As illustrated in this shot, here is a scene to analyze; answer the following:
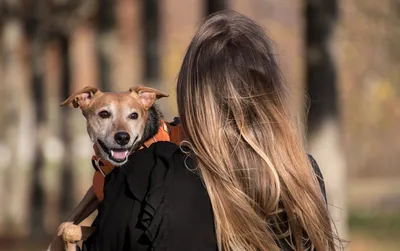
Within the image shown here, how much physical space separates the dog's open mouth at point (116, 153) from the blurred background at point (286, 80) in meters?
0.78

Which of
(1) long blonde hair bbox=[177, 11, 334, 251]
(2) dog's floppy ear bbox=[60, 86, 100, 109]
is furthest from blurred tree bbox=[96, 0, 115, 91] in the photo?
(1) long blonde hair bbox=[177, 11, 334, 251]

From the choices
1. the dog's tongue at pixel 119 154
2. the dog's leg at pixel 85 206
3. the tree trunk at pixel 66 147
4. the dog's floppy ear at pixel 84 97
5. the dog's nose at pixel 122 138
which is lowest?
the tree trunk at pixel 66 147

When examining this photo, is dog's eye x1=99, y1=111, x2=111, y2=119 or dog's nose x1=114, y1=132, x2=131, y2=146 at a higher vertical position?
dog's eye x1=99, y1=111, x2=111, y2=119

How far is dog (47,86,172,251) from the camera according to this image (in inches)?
179

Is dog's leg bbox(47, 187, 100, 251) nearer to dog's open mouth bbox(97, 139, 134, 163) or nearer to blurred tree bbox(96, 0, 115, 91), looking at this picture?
dog's open mouth bbox(97, 139, 134, 163)

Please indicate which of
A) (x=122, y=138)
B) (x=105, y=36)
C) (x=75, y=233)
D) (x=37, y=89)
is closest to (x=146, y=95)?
(x=122, y=138)

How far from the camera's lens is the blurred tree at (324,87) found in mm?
11148

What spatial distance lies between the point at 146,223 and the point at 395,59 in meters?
23.1

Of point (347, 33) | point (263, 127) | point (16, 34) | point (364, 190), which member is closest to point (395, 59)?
point (347, 33)

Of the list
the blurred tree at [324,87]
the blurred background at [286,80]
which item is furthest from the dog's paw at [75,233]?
the blurred tree at [324,87]

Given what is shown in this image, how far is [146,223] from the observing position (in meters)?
3.74

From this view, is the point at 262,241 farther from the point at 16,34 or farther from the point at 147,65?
the point at 16,34

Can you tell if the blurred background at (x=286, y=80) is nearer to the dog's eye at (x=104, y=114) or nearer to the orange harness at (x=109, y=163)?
the orange harness at (x=109, y=163)

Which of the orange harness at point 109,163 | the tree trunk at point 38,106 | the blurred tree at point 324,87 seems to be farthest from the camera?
the tree trunk at point 38,106
